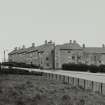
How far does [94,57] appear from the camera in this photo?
86.1 meters

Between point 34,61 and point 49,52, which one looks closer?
point 49,52

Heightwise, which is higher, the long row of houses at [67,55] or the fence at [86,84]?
the long row of houses at [67,55]

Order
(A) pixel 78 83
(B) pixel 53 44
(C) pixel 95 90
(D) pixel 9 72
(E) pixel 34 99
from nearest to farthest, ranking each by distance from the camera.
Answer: (E) pixel 34 99, (C) pixel 95 90, (A) pixel 78 83, (D) pixel 9 72, (B) pixel 53 44

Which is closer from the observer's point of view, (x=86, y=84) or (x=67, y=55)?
(x=86, y=84)

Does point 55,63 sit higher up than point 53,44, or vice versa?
point 53,44

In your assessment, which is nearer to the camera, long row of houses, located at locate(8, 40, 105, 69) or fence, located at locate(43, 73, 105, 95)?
fence, located at locate(43, 73, 105, 95)

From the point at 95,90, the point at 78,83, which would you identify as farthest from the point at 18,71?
the point at 95,90

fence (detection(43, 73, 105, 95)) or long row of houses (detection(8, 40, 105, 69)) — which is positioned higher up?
long row of houses (detection(8, 40, 105, 69))

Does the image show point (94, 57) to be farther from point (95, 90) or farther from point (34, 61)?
point (95, 90)

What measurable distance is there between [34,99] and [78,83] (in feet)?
36.8

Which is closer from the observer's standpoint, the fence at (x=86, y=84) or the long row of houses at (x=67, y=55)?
the fence at (x=86, y=84)

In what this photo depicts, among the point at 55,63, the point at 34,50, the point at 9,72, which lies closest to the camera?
the point at 9,72

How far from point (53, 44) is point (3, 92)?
69953 millimetres

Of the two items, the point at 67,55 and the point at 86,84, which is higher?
the point at 67,55
